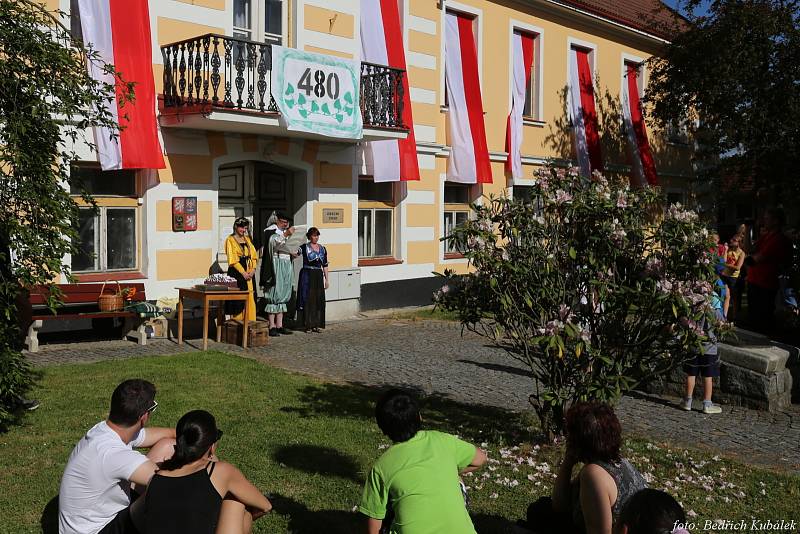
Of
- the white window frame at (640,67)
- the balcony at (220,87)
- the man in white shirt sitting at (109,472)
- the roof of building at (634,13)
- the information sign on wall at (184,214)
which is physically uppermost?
the roof of building at (634,13)

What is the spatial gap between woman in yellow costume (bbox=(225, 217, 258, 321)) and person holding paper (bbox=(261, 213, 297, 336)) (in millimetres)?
323

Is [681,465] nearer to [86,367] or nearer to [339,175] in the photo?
[86,367]

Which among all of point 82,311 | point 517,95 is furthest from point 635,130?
point 82,311

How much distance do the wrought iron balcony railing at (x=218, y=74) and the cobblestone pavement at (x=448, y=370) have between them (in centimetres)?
348

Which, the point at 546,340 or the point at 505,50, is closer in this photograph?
the point at 546,340

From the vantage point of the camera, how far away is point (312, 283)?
43.8ft

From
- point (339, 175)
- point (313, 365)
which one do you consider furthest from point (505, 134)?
point (313, 365)

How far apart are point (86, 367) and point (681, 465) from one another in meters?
6.60

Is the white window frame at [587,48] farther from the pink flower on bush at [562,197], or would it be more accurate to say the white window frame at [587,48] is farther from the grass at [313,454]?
the pink flower on bush at [562,197]

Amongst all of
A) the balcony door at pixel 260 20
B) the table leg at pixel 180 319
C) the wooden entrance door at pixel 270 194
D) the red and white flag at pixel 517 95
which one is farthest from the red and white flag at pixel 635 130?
the table leg at pixel 180 319

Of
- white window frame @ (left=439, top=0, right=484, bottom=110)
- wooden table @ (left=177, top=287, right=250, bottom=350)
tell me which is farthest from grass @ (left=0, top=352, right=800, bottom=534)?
white window frame @ (left=439, top=0, right=484, bottom=110)

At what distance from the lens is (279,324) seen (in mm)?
13016

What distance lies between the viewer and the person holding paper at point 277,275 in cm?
1290

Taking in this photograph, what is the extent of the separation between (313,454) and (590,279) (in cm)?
256
